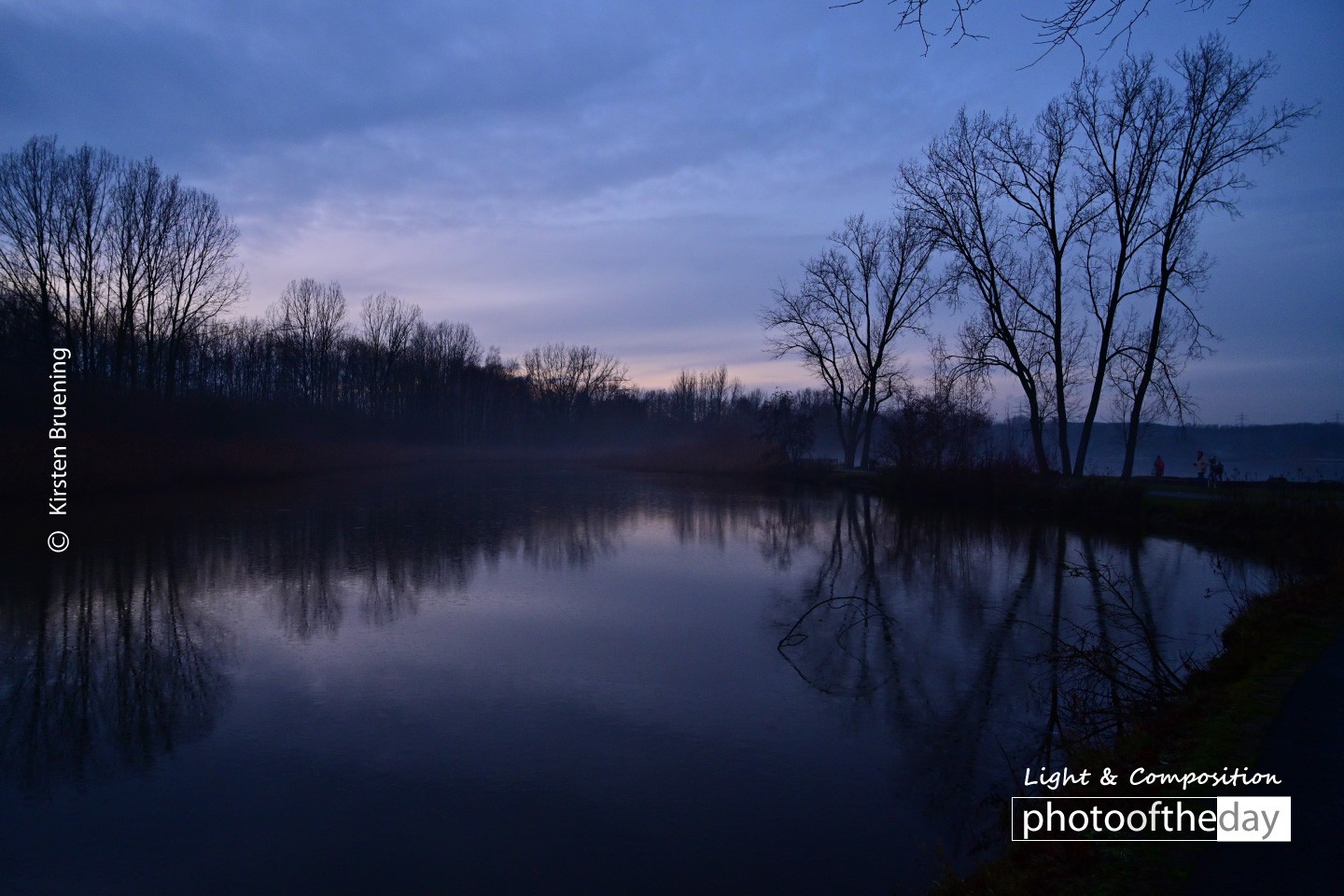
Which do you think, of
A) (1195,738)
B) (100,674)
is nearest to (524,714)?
(100,674)

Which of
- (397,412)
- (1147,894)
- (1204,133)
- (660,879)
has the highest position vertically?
(1204,133)

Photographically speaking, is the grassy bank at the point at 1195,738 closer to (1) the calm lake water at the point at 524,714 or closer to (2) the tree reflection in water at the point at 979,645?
(2) the tree reflection in water at the point at 979,645

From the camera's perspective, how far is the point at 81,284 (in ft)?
96.4

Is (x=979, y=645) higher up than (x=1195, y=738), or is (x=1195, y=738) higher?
(x=1195, y=738)

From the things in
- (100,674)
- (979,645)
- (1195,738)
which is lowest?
(100,674)

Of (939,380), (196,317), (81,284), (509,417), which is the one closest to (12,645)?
(939,380)

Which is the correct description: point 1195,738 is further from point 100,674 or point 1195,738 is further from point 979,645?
point 100,674

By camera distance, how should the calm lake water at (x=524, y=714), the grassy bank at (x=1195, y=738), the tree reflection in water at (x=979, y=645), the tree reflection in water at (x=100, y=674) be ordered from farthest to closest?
the tree reflection in water at (x=979, y=645)
the tree reflection in water at (x=100, y=674)
the calm lake water at (x=524, y=714)
the grassy bank at (x=1195, y=738)

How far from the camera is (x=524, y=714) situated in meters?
6.09

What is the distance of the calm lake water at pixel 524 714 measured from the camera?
13.5 ft

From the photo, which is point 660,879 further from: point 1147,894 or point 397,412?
point 397,412

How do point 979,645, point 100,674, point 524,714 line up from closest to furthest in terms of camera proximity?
point 524,714, point 100,674, point 979,645

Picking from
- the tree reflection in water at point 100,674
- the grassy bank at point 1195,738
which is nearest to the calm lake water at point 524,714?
the tree reflection in water at point 100,674

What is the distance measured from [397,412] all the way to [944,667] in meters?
60.0
